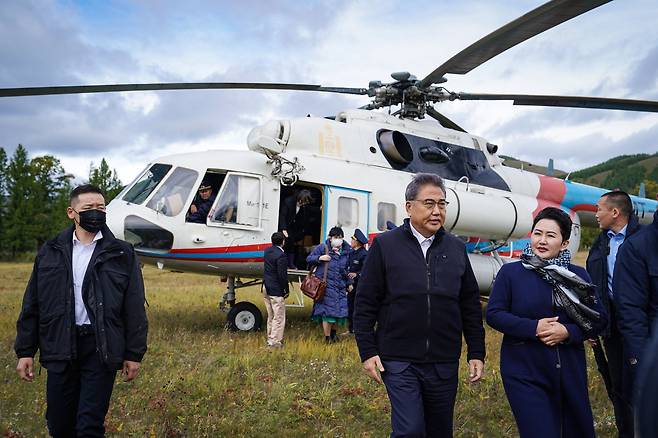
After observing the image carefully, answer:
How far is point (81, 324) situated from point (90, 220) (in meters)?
0.65

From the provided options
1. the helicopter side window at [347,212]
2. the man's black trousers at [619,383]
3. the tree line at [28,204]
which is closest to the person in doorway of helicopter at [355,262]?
the helicopter side window at [347,212]

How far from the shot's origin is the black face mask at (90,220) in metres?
4.03

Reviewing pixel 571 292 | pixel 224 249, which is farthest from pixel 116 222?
pixel 571 292

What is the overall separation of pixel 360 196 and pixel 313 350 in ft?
9.71

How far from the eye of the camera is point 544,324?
370 centimetres

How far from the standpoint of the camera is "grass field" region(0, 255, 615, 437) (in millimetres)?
5285

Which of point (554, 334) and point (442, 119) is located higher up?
point (442, 119)

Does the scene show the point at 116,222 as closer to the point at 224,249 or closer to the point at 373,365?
the point at 224,249

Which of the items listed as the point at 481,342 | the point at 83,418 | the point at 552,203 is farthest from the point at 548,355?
the point at 552,203

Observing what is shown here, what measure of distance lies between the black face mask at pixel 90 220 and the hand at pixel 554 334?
9.14 feet

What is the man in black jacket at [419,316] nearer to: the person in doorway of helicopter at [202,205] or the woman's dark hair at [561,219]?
the woman's dark hair at [561,219]

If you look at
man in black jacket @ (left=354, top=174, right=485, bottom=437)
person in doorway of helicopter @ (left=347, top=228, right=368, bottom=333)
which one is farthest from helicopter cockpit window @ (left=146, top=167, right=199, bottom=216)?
man in black jacket @ (left=354, top=174, right=485, bottom=437)

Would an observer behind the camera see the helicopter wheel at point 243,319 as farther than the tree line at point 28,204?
No

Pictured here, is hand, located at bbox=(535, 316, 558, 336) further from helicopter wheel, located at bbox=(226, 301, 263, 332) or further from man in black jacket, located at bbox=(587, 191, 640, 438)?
helicopter wheel, located at bbox=(226, 301, 263, 332)
